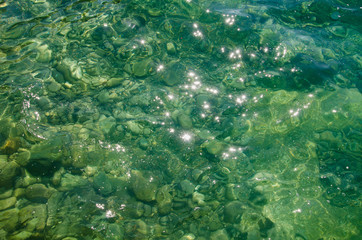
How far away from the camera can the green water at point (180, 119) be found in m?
2.83

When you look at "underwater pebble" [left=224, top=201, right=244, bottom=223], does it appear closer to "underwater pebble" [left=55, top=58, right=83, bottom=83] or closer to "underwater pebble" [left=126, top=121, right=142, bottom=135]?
"underwater pebble" [left=126, top=121, right=142, bottom=135]

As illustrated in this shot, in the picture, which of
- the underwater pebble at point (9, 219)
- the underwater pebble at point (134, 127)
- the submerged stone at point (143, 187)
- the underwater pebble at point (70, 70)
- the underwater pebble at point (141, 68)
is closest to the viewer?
the underwater pebble at point (9, 219)

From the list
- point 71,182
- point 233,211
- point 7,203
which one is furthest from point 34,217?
point 233,211

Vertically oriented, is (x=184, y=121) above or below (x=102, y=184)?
above

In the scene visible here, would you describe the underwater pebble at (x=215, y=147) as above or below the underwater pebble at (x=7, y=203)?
below

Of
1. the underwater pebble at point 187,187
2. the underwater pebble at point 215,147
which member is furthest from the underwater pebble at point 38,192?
the underwater pebble at point 215,147

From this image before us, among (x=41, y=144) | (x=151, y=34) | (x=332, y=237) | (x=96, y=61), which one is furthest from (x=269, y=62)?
(x=41, y=144)

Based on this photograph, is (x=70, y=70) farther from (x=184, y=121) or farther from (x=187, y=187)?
(x=187, y=187)

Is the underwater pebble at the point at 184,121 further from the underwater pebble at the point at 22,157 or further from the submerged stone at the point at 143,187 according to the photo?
the underwater pebble at the point at 22,157

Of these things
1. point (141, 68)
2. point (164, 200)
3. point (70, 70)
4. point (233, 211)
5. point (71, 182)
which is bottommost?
point (233, 211)

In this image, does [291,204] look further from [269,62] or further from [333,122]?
[269,62]

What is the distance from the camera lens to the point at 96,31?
468 centimetres

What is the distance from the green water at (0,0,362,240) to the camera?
2830 millimetres

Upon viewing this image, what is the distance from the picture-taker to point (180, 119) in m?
3.63
